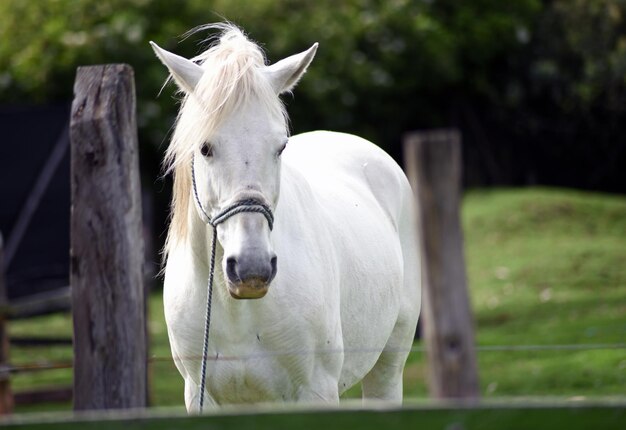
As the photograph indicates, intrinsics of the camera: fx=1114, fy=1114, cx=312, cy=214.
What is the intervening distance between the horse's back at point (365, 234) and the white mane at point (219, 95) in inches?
31.0

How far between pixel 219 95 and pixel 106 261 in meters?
0.94

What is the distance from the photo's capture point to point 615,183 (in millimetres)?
18438

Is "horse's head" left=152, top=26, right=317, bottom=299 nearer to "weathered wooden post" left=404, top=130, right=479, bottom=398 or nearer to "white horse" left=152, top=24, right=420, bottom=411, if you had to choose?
"white horse" left=152, top=24, right=420, bottom=411

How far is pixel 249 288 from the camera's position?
3.86 meters

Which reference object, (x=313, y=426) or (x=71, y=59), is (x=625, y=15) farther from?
(x=313, y=426)

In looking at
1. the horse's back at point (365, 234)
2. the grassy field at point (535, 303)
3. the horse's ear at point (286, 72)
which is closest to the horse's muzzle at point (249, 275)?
the horse's ear at point (286, 72)

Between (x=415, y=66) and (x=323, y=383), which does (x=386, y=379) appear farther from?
(x=415, y=66)

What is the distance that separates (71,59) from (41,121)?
10.2 feet

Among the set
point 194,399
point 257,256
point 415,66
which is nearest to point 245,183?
point 257,256

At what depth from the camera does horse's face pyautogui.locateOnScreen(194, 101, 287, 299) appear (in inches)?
152

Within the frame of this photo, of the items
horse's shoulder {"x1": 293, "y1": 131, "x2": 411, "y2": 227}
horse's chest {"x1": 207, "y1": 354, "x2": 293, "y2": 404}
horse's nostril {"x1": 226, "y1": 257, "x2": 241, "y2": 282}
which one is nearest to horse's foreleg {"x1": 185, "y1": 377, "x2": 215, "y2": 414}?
horse's chest {"x1": 207, "y1": 354, "x2": 293, "y2": 404}

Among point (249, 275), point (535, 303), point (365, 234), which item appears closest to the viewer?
point (249, 275)

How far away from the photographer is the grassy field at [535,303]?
9.41m

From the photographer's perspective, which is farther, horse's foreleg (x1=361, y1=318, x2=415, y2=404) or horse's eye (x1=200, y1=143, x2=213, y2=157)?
horse's foreleg (x1=361, y1=318, x2=415, y2=404)
